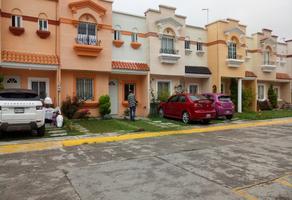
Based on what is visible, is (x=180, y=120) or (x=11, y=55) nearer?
(x=11, y=55)

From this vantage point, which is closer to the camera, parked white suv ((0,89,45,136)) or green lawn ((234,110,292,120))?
parked white suv ((0,89,45,136))

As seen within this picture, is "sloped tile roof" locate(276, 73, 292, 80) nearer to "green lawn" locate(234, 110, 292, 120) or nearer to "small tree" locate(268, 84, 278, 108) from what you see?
"small tree" locate(268, 84, 278, 108)

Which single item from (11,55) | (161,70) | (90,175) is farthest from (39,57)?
(90,175)

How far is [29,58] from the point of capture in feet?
47.0

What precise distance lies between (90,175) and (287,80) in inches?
1094

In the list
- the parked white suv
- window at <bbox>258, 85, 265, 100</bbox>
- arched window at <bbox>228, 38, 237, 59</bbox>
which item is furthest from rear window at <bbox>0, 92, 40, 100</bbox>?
window at <bbox>258, 85, 265, 100</bbox>

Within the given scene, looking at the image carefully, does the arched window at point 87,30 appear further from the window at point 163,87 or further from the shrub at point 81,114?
the window at point 163,87

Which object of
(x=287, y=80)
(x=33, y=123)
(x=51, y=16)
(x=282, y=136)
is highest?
(x=51, y=16)

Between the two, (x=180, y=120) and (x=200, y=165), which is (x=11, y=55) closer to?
(x=180, y=120)

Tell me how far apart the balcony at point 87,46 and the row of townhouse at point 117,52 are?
6 centimetres

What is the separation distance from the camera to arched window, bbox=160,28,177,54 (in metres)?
18.9

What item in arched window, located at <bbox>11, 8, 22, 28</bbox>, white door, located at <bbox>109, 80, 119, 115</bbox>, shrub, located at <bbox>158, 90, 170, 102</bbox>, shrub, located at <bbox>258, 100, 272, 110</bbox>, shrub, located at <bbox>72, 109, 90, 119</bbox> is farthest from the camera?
shrub, located at <bbox>258, 100, 272, 110</bbox>

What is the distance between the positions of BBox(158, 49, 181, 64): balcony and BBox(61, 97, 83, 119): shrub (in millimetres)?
6846

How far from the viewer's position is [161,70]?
18.7 m
